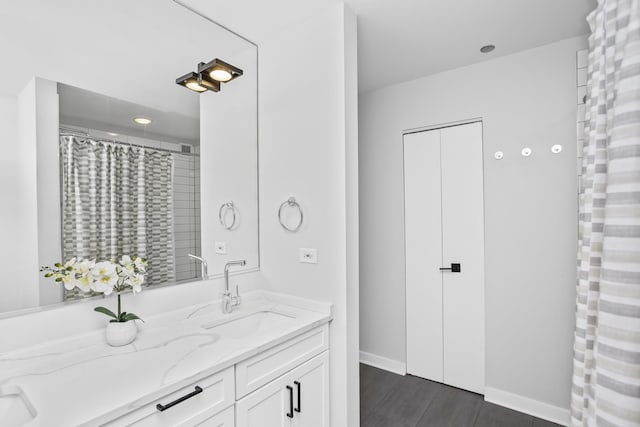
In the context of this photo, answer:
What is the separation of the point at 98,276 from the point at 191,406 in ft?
2.22

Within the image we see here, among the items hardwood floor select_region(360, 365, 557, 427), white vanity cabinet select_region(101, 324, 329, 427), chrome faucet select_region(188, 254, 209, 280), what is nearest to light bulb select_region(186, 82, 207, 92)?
chrome faucet select_region(188, 254, 209, 280)

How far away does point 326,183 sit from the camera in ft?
6.13

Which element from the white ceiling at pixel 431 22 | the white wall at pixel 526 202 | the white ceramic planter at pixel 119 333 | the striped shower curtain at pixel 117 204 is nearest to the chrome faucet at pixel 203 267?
the striped shower curtain at pixel 117 204

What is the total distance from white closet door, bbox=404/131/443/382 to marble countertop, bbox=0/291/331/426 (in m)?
1.37

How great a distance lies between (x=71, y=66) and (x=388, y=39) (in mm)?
1818

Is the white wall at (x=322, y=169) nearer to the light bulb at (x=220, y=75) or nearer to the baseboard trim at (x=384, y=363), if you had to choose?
the light bulb at (x=220, y=75)

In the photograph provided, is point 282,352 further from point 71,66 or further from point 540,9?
point 540,9

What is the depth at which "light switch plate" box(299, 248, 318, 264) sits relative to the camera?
6.29 ft

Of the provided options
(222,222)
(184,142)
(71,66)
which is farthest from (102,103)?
(222,222)

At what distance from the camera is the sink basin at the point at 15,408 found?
942 millimetres

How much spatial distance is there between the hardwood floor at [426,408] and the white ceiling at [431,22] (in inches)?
101

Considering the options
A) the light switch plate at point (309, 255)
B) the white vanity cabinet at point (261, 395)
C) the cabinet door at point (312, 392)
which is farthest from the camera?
the light switch plate at point (309, 255)

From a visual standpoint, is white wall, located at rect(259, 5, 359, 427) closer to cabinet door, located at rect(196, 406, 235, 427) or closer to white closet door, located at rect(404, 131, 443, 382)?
cabinet door, located at rect(196, 406, 235, 427)

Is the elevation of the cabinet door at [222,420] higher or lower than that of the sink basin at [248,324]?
lower
